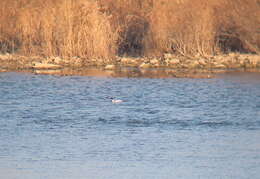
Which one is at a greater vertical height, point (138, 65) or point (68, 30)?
point (68, 30)

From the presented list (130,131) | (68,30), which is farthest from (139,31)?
(130,131)

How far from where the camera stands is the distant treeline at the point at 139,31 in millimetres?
25203

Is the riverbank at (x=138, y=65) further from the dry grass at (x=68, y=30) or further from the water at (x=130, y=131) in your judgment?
the water at (x=130, y=131)

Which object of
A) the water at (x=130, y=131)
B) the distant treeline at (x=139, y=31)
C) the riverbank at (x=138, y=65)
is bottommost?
the water at (x=130, y=131)

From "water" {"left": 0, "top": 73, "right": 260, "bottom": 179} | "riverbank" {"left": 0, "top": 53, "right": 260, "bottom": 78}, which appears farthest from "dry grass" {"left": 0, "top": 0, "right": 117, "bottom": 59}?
"water" {"left": 0, "top": 73, "right": 260, "bottom": 179}

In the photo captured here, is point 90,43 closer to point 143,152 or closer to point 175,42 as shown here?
point 175,42

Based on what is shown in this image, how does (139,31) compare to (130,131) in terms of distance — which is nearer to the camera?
(130,131)

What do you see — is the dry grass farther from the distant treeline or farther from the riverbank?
the riverbank

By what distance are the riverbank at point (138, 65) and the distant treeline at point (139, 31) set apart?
1.65 feet

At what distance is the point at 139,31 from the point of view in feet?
94.1

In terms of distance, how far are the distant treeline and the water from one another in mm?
6302

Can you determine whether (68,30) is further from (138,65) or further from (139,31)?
(139,31)

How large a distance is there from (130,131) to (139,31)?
1809 centimetres

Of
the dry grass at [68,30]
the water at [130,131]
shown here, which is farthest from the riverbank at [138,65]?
the water at [130,131]
